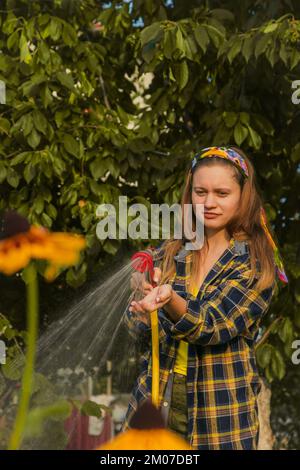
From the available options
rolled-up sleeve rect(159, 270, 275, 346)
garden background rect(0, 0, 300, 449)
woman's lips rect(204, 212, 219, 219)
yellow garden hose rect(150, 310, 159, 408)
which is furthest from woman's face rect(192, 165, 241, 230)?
garden background rect(0, 0, 300, 449)

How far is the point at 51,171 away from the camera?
8.25 feet

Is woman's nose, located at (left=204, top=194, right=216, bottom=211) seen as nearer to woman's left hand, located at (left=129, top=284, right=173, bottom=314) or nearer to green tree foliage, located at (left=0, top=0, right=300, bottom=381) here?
woman's left hand, located at (left=129, top=284, right=173, bottom=314)

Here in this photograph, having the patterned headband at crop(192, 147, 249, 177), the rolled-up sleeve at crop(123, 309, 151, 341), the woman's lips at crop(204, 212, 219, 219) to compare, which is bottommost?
the rolled-up sleeve at crop(123, 309, 151, 341)

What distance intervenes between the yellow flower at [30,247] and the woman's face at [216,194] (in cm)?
108

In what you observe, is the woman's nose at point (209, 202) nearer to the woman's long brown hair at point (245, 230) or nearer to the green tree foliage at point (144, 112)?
the woman's long brown hair at point (245, 230)

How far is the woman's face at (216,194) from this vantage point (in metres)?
1.71

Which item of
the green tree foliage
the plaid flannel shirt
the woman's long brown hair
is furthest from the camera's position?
the green tree foliage

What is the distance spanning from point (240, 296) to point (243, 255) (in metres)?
0.12

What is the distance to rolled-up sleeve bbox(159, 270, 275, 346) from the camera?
1.48m

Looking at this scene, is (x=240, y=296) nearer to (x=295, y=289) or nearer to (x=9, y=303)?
(x=295, y=289)

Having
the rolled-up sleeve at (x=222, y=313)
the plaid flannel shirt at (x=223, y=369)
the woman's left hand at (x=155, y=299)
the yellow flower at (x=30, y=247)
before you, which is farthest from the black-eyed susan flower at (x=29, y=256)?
the plaid flannel shirt at (x=223, y=369)

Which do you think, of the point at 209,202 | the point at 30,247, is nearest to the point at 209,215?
the point at 209,202

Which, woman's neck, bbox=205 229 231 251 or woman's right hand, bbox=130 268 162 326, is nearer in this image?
woman's right hand, bbox=130 268 162 326
